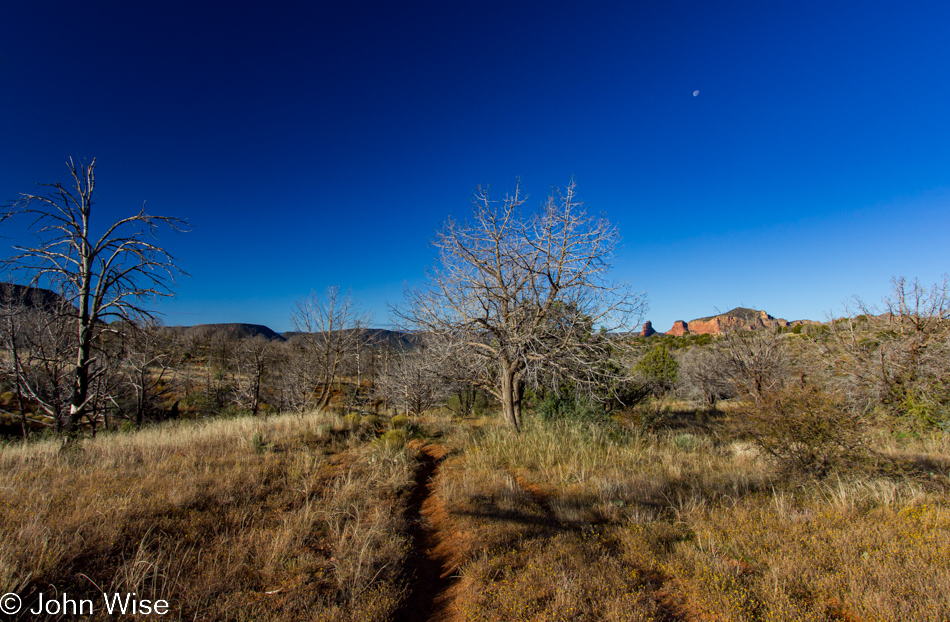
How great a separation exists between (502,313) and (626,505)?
5.09 m

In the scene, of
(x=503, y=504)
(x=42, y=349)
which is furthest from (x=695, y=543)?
(x=42, y=349)

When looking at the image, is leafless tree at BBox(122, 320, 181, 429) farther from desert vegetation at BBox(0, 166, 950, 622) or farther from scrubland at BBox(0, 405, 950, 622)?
scrubland at BBox(0, 405, 950, 622)

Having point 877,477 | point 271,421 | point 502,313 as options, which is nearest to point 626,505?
point 877,477

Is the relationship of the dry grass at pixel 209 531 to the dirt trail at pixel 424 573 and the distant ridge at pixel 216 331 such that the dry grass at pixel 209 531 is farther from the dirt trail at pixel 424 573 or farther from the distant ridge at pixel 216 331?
the distant ridge at pixel 216 331

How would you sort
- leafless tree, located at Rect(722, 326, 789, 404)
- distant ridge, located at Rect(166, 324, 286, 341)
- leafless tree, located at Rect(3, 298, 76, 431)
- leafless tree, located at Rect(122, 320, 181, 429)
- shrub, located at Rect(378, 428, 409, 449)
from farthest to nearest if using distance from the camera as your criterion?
1. distant ridge, located at Rect(166, 324, 286, 341)
2. leafless tree, located at Rect(722, 326, 789, 404)
3. shrub, located at Rect(378, 428, 409, 449)
4. leafless tree, located at Rect(3, 298, 76, 431)
5. leafless tree, located at Rect(122, 320, 181, 429)

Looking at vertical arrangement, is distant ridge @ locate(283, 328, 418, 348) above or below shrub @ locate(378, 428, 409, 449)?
above

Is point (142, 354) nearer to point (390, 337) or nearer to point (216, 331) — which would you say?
point (390, 337)

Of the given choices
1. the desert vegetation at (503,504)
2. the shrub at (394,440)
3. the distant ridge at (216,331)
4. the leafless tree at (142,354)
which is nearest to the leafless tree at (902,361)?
the desert vegetation at (503,504)

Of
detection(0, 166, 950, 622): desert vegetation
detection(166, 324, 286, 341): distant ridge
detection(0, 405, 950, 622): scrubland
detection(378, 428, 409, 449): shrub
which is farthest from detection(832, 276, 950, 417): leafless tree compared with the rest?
detection(166, 324, 286, 341): distant ridge

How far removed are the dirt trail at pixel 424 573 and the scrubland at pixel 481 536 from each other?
2 centimetres

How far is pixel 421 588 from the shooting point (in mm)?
3580

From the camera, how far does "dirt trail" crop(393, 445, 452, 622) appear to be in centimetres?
321

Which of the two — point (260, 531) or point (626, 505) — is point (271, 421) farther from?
point (626, 505)

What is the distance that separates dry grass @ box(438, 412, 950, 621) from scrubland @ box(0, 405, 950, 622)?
0.07ft
